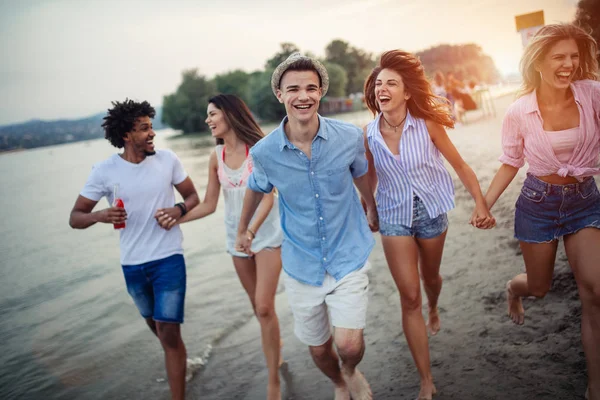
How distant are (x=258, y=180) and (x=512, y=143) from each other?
1972 mm

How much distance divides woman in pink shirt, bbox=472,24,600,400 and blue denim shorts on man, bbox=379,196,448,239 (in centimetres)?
62

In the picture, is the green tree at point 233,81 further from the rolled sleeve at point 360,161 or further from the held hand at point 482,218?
the held hand at point 482,218

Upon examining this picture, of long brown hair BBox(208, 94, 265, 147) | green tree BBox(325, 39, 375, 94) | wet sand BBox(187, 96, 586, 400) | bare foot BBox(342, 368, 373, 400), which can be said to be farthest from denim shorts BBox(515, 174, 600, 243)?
green tree BBox(325, 39, 375, 94)

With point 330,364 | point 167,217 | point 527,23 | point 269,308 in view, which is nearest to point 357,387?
point 330,364

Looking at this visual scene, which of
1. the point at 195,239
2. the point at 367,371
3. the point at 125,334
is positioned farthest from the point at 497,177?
the point at 195,239

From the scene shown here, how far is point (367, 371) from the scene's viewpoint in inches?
171

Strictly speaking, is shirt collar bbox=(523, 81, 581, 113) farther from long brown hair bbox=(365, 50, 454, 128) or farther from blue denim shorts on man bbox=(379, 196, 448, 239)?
blue denim shorts on man bbox=(379, 196, 448, 239)

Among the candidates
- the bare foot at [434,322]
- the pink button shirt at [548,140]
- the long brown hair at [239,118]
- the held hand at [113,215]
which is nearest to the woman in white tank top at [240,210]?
the long brown hair at [239,118]

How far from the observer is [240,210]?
14.2ft

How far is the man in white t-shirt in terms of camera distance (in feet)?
13.3

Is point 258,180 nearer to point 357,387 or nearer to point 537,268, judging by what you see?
point 357,387

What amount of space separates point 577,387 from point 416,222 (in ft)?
5.31

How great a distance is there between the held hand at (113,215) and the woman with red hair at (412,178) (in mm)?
2198

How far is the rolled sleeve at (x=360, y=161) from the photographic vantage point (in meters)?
3.44
